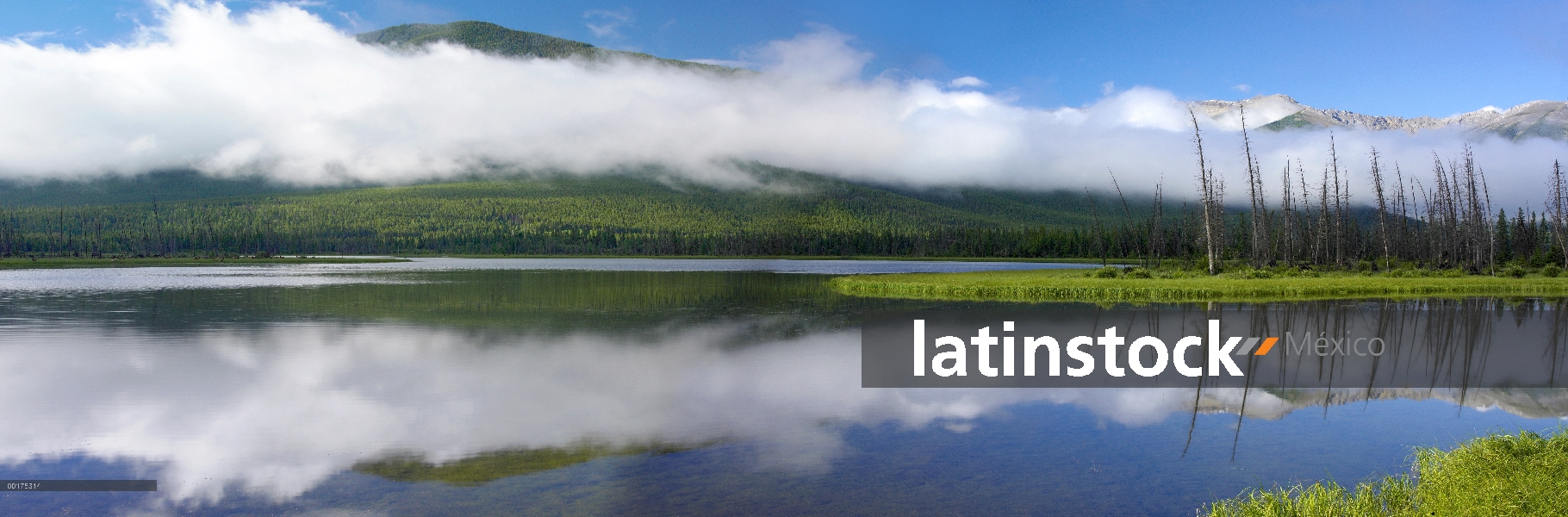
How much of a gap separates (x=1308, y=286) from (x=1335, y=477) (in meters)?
46.8

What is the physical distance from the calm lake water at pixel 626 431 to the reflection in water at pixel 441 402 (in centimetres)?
9

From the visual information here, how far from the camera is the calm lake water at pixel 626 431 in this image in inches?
463

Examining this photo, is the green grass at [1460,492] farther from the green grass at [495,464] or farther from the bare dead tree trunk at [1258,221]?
the bare dead tree trunk at [1258,221]

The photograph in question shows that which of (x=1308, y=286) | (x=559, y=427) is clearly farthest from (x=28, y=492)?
(x=1308, y=286)

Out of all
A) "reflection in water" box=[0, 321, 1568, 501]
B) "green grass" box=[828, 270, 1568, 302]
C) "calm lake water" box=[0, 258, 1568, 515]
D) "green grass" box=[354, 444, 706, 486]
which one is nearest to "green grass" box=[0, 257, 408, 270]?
"green grass" box=[828, 270, 1568, 302]

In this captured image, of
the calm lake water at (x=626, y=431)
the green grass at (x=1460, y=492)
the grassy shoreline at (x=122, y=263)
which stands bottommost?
the calm lake water at (x=626, y=431)

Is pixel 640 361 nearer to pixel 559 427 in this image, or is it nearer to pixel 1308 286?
pixel 559 427

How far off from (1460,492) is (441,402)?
17.0 m

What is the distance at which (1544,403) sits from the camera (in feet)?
61.0

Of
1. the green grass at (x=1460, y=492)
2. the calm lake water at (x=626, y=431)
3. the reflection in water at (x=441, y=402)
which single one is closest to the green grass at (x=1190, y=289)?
the calm lake water at (x=626, y=431)

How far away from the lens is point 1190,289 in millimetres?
50938

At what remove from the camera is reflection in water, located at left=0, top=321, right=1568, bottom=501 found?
46.8ft

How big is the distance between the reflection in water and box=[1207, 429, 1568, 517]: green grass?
17.7ft

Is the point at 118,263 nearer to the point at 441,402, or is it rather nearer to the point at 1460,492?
the point at 441,402
